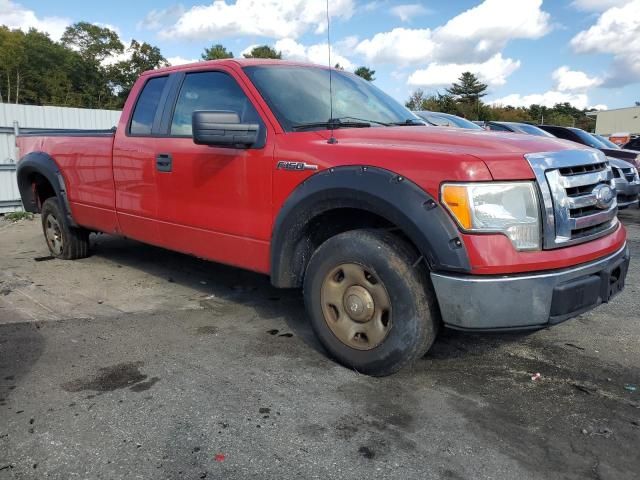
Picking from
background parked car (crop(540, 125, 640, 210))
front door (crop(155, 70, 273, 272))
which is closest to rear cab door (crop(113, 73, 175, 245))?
front door (crop(155, 70, 273, 272))

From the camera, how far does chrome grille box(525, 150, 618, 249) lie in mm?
2775

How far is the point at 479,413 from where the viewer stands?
9.35 feet

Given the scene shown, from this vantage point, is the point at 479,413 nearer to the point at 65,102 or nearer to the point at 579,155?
the point at 579,155

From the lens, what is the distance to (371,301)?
3.12 meters

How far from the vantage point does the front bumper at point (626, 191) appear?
919 cm

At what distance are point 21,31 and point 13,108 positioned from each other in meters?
84.2

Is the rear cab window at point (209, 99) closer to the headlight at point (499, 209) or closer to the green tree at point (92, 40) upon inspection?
the headlight at point (499, 209)

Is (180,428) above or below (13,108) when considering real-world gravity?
below

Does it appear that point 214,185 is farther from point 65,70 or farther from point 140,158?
point 65,70

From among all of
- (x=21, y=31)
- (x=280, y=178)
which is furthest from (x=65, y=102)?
(x=280, y=178)

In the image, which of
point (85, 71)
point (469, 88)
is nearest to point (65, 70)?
point (85, 71)

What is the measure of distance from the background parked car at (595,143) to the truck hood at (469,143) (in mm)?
8045

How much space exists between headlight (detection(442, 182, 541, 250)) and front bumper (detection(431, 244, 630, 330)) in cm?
20

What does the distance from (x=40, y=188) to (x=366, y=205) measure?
5.08m
